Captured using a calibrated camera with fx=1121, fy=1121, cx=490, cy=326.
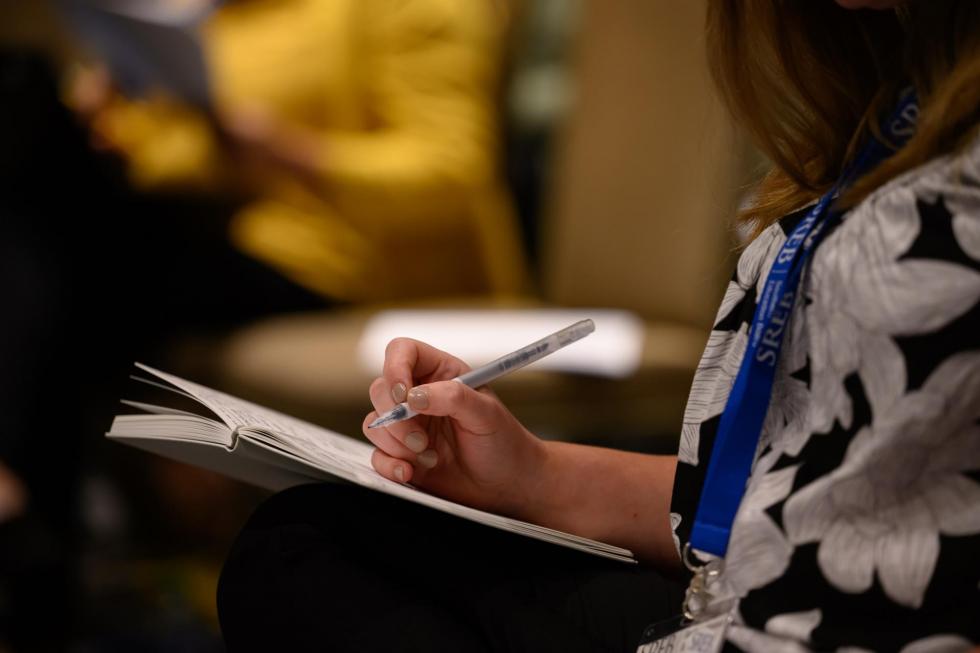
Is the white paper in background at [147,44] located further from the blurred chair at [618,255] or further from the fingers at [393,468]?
the fingers at [393,468]

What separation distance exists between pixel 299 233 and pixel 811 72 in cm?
130

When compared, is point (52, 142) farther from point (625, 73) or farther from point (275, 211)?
point (625, 73)

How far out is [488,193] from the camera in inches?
75.6

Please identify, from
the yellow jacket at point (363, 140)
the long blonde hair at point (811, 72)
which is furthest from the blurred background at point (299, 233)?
the long blonde hair at point (811, 72)

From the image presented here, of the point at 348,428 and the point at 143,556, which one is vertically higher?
the point at 348,428

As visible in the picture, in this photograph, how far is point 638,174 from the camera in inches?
65.5

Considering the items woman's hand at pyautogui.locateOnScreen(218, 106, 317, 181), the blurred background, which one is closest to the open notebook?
the blurred background

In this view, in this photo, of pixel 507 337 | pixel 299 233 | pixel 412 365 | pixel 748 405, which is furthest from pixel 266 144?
pixel 748 405

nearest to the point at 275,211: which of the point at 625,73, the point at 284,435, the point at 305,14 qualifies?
the point at 305,14

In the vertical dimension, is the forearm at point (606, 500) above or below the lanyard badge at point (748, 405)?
below

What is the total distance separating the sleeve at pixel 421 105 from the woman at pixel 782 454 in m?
1.22

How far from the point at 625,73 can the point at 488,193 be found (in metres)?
0.35

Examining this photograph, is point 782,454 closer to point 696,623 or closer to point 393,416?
point 696,623

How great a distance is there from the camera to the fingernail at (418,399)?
557 mm
